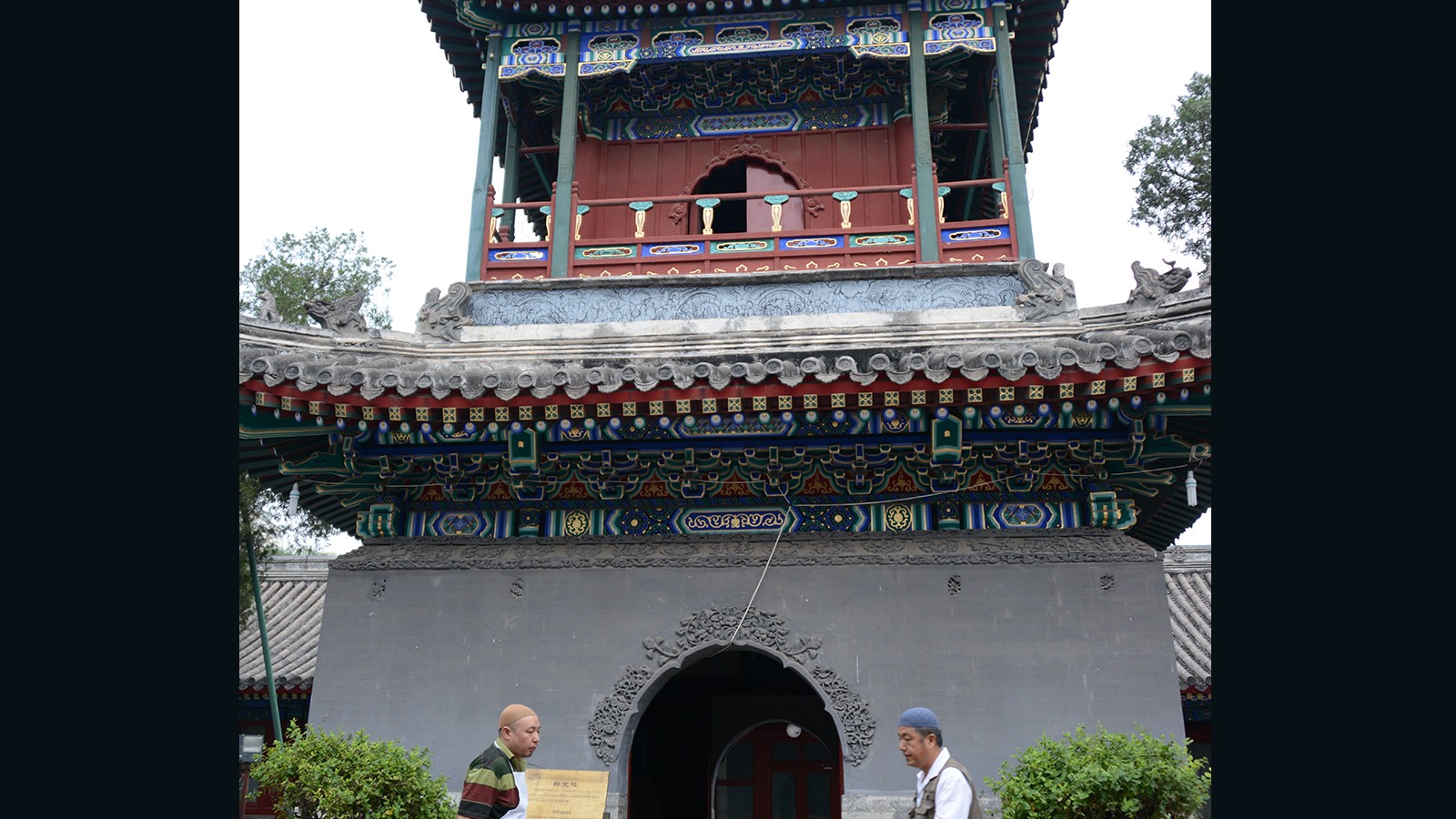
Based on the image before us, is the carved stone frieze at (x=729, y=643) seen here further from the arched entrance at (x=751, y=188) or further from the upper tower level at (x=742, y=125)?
the arched entrance at (x=751, y=188)

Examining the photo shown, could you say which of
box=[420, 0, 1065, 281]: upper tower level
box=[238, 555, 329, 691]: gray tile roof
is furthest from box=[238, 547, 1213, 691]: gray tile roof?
box=[420, 0, 1065, 281]: upper tower level

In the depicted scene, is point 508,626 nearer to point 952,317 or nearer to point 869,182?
point 952,317

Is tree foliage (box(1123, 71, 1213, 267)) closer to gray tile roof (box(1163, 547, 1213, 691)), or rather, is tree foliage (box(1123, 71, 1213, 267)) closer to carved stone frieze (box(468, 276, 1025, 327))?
gray tile roof (box(1163, 547, 1213, 691))

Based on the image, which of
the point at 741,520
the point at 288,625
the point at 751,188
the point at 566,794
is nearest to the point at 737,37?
the point at 751,188

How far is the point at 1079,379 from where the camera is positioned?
6879 millimetres

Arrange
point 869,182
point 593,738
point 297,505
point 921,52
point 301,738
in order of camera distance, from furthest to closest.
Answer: point 869,182
point 921,52
point 297,505
point 593,738
point 301,738

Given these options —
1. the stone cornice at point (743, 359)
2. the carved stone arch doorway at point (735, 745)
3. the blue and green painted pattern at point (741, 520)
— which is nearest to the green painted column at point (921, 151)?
the stone cornice at point (743, 359)

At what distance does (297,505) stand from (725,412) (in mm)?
3968

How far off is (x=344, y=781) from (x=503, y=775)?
2.35m

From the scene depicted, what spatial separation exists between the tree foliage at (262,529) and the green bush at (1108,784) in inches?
258

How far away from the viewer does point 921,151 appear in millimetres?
9852

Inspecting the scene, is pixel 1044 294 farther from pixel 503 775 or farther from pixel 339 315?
pixel 503 775


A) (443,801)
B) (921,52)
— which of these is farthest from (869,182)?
(443,801)

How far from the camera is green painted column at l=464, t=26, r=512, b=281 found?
989cm
